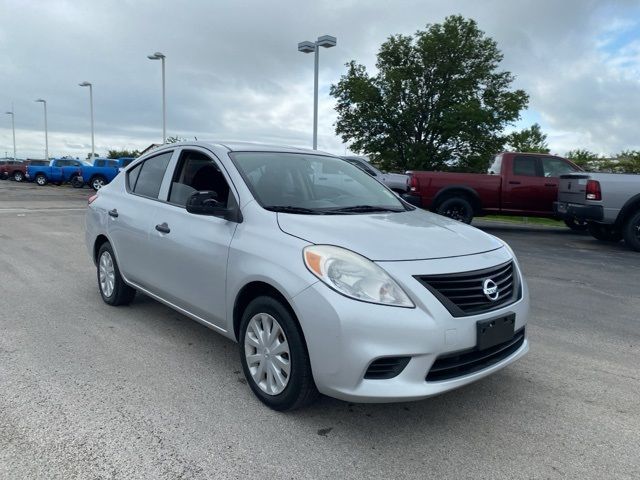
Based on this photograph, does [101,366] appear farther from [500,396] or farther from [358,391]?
[500,396]

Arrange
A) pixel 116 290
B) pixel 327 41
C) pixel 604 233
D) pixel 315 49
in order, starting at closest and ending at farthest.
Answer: pixel 116 290 → pixel 604 233 → pixel 327 41 → pixel 315 49

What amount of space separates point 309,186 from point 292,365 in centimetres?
154

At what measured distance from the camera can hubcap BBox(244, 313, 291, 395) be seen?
3.04 m

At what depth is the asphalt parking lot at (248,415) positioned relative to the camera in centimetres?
262

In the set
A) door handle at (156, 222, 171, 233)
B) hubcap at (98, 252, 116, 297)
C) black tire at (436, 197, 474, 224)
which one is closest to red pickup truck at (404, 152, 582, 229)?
black tire at (436, 197, 474, 224)

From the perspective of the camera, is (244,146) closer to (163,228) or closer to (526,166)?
(163,228)

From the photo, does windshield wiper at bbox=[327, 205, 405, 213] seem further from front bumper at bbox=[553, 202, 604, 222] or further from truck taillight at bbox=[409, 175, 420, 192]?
truck taillight at bbox=[409, 175, 420, 192]

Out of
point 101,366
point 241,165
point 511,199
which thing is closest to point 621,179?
point 511,199

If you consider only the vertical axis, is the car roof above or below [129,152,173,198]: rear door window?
above

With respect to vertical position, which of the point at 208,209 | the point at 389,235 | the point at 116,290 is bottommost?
the point at 116,290

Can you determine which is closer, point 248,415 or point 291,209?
point 248,415

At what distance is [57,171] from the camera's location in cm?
3128

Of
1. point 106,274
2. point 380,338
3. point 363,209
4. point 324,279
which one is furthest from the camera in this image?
point 106,274

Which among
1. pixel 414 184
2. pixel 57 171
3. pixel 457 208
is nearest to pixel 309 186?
pixel 414 184
